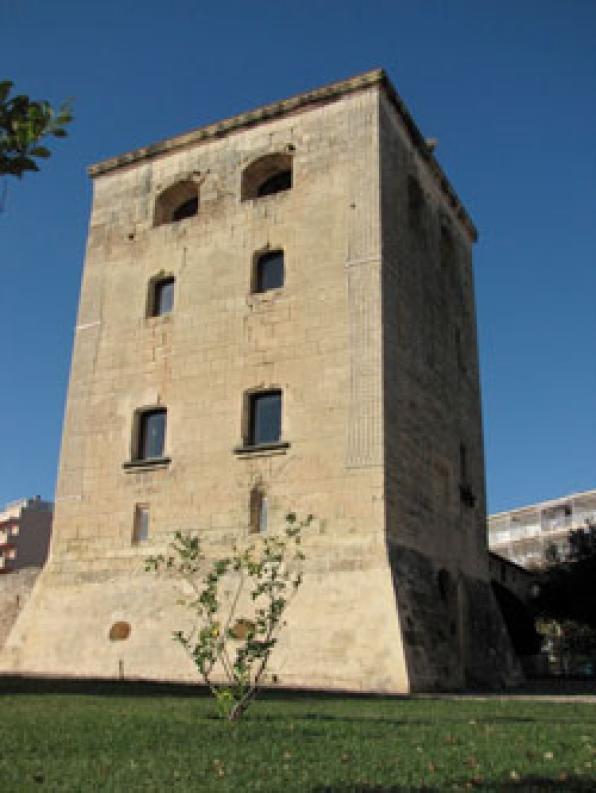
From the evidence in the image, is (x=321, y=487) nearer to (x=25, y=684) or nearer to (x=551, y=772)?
(x=25, y=684)

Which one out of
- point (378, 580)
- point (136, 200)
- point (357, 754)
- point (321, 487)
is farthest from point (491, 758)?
point (136, 200)

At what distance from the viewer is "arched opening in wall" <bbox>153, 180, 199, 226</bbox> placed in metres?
20.5

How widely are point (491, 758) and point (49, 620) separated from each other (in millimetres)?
12946

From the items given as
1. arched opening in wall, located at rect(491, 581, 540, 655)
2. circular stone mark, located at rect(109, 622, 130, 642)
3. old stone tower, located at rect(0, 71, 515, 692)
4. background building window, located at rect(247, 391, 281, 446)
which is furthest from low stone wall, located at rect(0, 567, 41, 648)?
arched opening in wall, located at rect(491, 581, 540, 655)

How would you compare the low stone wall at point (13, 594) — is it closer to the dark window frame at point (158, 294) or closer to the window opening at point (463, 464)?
the dark window frame at point (158, 294)

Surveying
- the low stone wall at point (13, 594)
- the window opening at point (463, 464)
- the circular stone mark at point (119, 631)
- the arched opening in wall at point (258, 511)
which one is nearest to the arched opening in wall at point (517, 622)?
the window opening at point (463, 464)

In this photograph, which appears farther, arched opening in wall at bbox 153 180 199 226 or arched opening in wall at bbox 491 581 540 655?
arched opening in wall at bbox 491 581 540 655

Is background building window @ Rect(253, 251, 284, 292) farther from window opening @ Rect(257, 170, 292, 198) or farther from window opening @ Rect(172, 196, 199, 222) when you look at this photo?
window opening @ Rect(172, 196, 199, 222)

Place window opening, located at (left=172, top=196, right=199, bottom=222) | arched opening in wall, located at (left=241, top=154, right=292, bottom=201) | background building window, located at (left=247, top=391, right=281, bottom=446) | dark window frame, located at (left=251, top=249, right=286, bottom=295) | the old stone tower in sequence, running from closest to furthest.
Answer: the old stone tower, background building window, located at (left=247, top=391, right=281, bottom=446), dark window frame, located at (left=251, top=249, right=286, bottom=295), arched opening in wall, located at (left=241, top=154, right=292, bottom=201), window opening, located at (left=172, top=196, right=199, bottom=222)

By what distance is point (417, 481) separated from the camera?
16469 mm

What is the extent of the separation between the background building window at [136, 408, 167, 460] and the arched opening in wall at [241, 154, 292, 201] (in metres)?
5.49

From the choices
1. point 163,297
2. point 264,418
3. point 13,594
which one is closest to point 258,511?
point 264,418

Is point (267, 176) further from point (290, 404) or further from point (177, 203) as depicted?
point (290, 404)

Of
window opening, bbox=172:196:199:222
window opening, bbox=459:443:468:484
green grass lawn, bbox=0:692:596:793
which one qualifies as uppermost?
window opening, bbox=172:196:199:222
